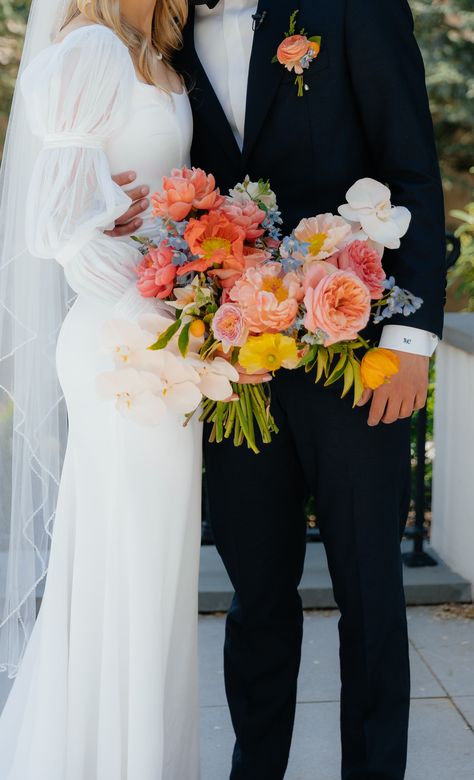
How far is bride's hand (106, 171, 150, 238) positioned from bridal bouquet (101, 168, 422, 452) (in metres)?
0.20

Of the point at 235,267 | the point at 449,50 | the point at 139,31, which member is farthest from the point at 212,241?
the point at 449,50

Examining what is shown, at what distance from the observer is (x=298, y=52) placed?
2.31 metres

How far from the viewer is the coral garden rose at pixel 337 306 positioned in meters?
2.00

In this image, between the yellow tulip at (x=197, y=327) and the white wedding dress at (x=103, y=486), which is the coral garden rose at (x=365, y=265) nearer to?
the yellow tulip at (x=197, y=327)

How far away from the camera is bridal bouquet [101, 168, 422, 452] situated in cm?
204

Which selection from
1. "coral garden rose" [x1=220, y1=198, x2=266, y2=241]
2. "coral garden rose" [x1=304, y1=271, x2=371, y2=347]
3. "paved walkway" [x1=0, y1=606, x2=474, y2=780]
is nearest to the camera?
"coral garden rose" [x1=304, y1=271, x2=371, y2=347]

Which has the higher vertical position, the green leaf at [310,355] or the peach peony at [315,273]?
the peach peony at [315,273]

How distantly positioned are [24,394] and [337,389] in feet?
2.83

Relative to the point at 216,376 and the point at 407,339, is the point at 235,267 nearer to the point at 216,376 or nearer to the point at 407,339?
the point at 216,376

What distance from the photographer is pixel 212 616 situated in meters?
3.98

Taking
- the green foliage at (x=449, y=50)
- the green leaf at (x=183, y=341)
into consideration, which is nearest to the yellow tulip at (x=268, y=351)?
the green leaf at (x=183, y=341)

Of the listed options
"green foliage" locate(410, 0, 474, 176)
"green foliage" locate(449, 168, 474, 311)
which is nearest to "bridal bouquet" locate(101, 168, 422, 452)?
"green foliage" locate(449, 168, 474, 311)

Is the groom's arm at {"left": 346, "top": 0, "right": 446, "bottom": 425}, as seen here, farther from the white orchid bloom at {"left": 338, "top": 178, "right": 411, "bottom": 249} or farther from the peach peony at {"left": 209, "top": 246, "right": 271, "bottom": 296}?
the peach peony at {"left": 209, "top": 246, "right": 271, "bottom": 296}

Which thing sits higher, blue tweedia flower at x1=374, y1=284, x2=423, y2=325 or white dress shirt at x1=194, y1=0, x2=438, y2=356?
white dress shirt at x1=194, y1=0, x2=438, y2=356
